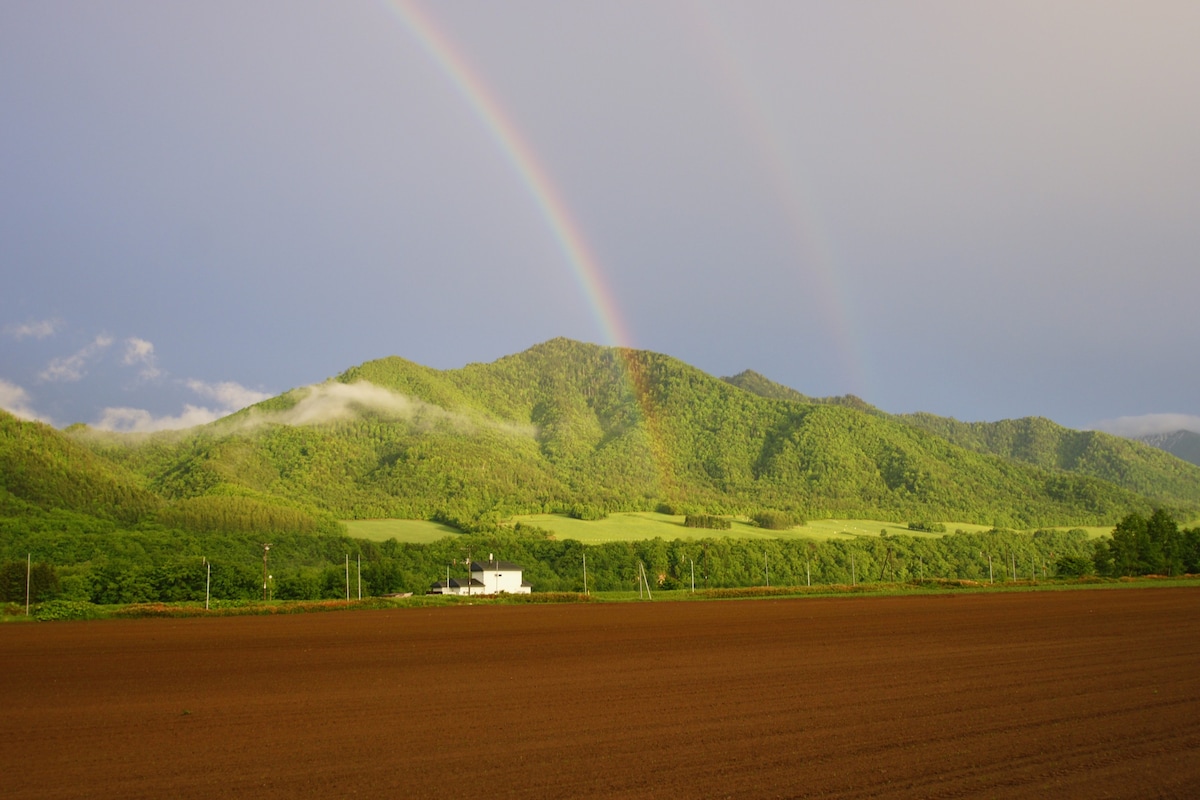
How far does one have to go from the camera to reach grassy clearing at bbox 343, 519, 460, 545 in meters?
141

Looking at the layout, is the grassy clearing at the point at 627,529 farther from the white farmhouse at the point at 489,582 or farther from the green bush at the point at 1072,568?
the green bush at the point at 1072,568

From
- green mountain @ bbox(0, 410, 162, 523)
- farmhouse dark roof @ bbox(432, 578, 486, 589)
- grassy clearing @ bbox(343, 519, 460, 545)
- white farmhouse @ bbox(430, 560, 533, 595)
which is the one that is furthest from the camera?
grassy clearing @ bbox(343, 519, 460, 545)

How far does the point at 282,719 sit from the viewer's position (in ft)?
50.8

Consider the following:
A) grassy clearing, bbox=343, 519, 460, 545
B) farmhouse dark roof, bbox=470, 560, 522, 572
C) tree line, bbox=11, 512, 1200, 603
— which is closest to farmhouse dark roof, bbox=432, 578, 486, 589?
farmhouse dark roof, bbox=470, 560, 522, 572

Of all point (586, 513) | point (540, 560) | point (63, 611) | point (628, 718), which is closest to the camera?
point (628, 718)

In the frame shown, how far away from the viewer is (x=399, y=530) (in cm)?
14875

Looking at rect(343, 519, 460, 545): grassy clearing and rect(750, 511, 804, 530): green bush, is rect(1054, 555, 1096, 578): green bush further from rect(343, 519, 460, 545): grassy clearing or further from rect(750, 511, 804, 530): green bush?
rect(343, 519, 460, 545): grassy clearing

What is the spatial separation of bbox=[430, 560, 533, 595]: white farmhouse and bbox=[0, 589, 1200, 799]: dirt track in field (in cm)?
7564

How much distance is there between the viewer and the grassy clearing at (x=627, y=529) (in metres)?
146

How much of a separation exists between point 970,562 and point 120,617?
12577 centimetres

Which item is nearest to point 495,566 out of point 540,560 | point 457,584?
point 457,584

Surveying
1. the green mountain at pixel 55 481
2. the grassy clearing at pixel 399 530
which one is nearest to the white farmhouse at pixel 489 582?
the grassy clearing at pixel 399 530

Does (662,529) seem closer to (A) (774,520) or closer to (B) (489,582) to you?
(A) (774,520)

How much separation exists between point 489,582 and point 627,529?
178 feet
